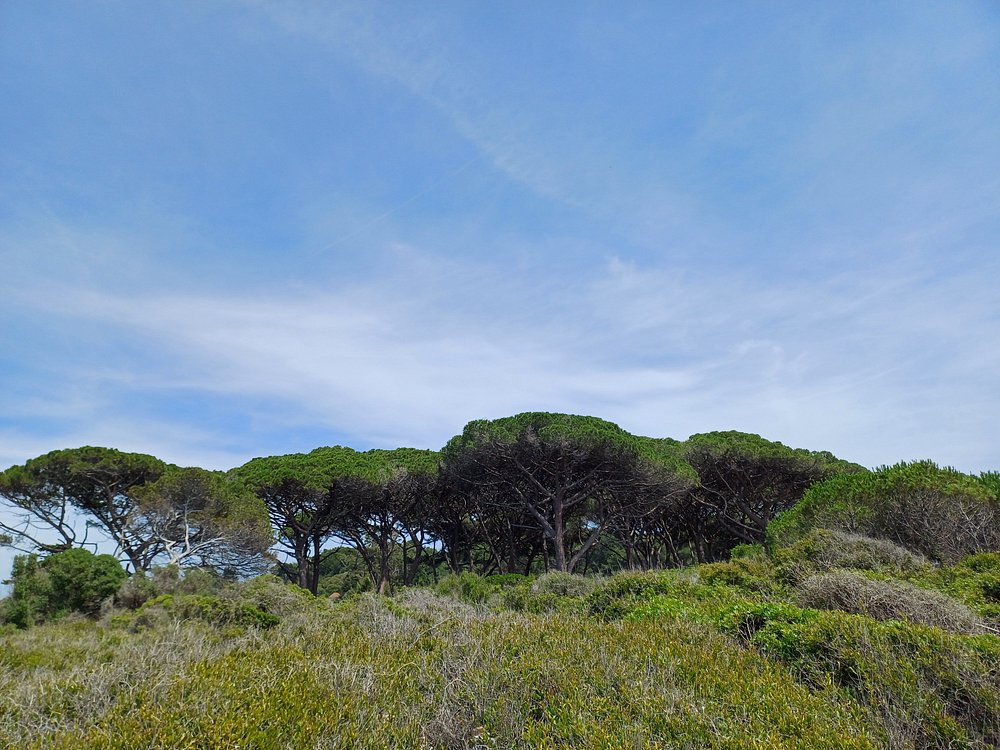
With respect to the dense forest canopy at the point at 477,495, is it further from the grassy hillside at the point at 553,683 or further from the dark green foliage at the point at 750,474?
the grassy hillside at the point at 553,683

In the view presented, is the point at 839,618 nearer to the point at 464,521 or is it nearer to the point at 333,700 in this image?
the point at 333,700

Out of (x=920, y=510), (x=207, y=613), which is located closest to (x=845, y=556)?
(x=920, y=510)

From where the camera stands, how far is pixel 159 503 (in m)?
19.9

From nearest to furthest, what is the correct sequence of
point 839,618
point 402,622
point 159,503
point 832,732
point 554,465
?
1. point 832,732
2. point 839,618
3. point 402,622
4. point 159,503
5. point 554,465

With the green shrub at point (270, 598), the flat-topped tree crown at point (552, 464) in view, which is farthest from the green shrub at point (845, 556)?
the green shrub at point (270, 598)

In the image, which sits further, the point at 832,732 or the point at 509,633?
the point at 509,633

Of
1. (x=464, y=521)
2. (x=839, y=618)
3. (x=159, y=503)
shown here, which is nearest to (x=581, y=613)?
(x=839, y=618)

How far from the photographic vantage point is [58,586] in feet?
48.8

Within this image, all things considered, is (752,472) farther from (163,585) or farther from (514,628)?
(163,585)

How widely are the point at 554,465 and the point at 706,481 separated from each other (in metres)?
10.4

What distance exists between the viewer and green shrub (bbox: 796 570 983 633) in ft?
22.2

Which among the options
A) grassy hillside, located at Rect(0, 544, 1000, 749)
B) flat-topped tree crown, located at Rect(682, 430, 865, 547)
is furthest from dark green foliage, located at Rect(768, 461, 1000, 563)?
grassy hillside, located at Rect(0, 544, 1000, 749)

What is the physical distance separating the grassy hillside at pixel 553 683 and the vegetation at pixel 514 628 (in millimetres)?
27

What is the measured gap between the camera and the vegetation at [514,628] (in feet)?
13.0
